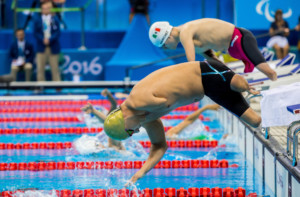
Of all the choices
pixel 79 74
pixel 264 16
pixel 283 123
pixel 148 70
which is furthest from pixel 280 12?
pixel 283 123

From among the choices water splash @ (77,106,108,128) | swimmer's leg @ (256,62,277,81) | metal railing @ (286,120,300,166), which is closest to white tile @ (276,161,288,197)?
metal railing @ (286,120,300,166)

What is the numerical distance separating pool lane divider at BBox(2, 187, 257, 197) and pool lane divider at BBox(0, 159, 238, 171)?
41.7 inches

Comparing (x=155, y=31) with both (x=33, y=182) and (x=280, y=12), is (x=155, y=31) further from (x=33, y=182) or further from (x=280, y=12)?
(x=280, y=12)

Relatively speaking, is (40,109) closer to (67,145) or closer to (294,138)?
(67,145)

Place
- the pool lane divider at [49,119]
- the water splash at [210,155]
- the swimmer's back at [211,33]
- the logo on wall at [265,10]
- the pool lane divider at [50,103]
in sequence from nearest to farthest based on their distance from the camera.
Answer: the swimmer's back at [211,33], the water splash at [210,155], the pool lane divider at [49,119], the pool lane divider at [50,103], the logo on wall at [265,10]

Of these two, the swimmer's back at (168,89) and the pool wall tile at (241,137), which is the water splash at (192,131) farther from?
the swimmer's back at (168,89)

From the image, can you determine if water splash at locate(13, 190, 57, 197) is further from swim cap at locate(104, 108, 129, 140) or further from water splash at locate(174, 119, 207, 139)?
water splash at locate(174, 119, 207, 139)

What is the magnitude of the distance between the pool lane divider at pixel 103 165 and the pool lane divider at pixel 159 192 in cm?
106

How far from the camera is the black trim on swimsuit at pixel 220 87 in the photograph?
4.07 meters

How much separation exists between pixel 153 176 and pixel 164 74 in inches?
62.4

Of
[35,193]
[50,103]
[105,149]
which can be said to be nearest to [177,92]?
[35,193]

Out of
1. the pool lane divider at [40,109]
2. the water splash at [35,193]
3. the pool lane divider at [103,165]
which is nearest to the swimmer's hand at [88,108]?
the pool lane divider at [103,165]

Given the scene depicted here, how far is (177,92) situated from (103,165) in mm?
1958

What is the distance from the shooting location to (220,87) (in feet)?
13.4
